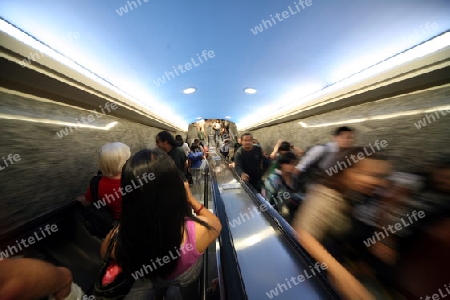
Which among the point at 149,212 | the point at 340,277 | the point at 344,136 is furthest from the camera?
the point at 344,136

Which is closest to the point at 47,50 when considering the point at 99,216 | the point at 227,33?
the point at 99,216

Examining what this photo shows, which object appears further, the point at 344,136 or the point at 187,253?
the point at 344,136

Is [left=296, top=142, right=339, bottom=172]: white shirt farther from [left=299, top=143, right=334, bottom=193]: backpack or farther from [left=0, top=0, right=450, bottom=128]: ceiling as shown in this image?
[left=0, top=0, right=450, bottom=128]: ceiling

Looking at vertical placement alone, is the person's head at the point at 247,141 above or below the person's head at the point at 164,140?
below

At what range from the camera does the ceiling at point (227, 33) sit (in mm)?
1596

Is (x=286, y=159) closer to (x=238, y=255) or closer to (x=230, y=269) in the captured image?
(x=238, y=255)

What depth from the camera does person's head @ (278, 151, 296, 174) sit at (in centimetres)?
331

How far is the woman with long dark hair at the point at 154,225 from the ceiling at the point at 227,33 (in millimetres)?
1391

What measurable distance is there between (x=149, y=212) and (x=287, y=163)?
8.81 feet

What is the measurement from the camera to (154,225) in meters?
1.11

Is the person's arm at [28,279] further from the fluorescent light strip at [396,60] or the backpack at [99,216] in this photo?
the fluorescent light strip at [396,60]

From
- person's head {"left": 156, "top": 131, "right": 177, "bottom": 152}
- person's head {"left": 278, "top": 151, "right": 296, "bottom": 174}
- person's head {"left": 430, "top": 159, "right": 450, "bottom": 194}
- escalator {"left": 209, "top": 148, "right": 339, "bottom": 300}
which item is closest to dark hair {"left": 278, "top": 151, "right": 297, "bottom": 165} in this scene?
person's head {"left": 278, "top": 151, "right": 296, "bottom": 174}

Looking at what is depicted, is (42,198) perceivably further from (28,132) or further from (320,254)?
(320,254)

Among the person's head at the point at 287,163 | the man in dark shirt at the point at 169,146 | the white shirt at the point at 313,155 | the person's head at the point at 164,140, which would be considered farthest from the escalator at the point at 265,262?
the person's head at the point at 164,140
